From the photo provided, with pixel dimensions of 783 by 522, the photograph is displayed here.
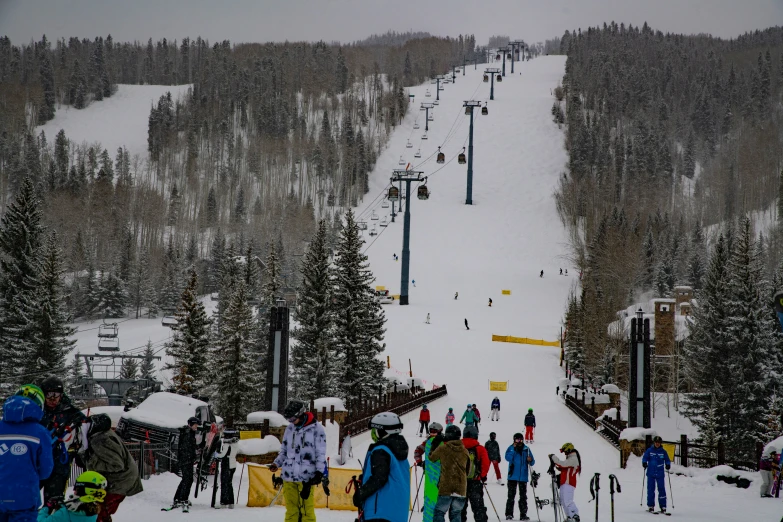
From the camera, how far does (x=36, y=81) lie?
183 metres

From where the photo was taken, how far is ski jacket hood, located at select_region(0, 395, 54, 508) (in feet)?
19.1

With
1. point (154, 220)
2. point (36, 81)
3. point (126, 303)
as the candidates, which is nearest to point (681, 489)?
point (126, 303)

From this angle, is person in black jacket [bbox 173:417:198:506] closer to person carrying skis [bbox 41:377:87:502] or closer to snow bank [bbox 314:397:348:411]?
person carrying skis [bbox 41:377:87:502]

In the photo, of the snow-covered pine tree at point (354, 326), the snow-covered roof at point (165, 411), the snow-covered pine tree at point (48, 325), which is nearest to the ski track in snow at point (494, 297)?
the snow-covered pine tree at point (354, 326)

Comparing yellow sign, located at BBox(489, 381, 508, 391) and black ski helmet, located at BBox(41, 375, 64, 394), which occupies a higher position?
black ski helmet, located at BBox(41, 375, 64, 394)

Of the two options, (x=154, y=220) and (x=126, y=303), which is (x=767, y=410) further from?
(x=154, y=220)

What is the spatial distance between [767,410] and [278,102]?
13664cm

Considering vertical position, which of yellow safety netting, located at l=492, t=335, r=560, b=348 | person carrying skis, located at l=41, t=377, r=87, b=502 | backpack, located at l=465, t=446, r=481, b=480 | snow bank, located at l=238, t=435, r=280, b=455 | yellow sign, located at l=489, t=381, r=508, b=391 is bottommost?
yellow sign, located at l=489, t=381, r=508, b=391

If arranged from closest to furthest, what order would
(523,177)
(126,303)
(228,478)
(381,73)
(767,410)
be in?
1. (228,478)
2. (767,410)
3. (126,303)
4. (523,177)
5. (381,73)

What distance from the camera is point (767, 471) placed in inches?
561

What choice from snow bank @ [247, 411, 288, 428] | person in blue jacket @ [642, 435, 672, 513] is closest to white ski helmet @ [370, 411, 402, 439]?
person in blue jacket @ [642, 435, 672, 513]

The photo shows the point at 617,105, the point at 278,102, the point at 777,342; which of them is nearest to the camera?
the point at 777,342

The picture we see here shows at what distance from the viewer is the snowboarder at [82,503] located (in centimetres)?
595

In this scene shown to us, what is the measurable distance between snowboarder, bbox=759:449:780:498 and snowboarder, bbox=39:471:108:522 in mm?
12270
